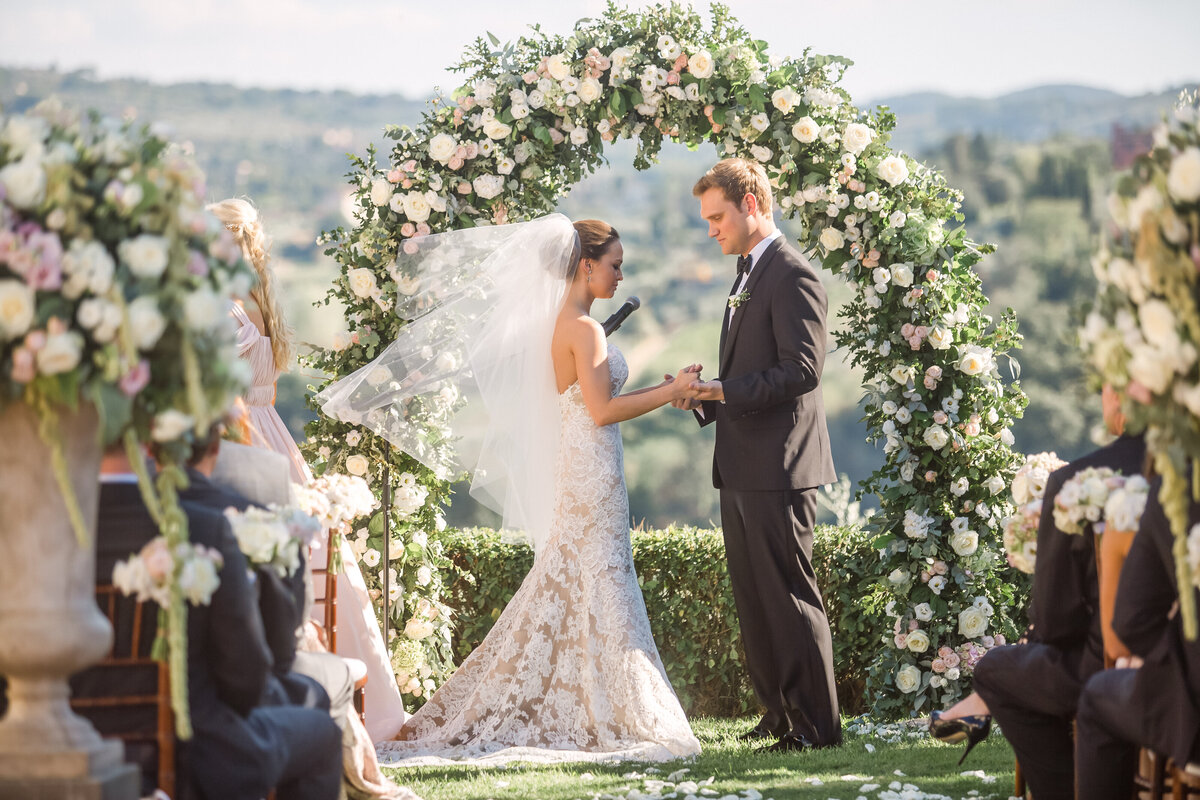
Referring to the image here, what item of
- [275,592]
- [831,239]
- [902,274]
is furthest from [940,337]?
[275,592]

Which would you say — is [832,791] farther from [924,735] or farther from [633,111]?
[633,111]

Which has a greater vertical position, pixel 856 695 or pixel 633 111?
pixel 633 111

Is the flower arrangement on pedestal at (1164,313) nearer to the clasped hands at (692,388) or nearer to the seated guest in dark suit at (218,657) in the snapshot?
the seated guest in dark suit at (218,657)

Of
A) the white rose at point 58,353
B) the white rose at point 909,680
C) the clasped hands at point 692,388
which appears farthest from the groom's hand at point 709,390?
the white rose at point 58,353

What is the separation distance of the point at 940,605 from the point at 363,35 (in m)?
76.3

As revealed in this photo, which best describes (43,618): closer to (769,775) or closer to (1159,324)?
(1159,324)

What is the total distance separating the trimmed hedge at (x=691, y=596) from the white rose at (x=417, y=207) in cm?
163

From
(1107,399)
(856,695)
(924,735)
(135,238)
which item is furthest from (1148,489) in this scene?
(856,695)

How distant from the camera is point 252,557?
2.73 meters

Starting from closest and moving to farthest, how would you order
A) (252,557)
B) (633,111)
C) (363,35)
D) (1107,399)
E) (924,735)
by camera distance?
(252,557) < (1107,399) < (924,735) < (633,111) < (363,35)

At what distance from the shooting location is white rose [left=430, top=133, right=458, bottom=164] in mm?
5484

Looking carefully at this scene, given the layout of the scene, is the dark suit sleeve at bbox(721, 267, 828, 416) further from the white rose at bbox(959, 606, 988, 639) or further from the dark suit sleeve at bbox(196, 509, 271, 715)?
the dark suit sleeve at bbox(196, 509, 271, 715)

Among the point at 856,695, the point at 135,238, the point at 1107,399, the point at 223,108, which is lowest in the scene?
the point at 856,695

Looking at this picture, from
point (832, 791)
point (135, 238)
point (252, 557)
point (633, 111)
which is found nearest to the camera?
point (135, 238)
